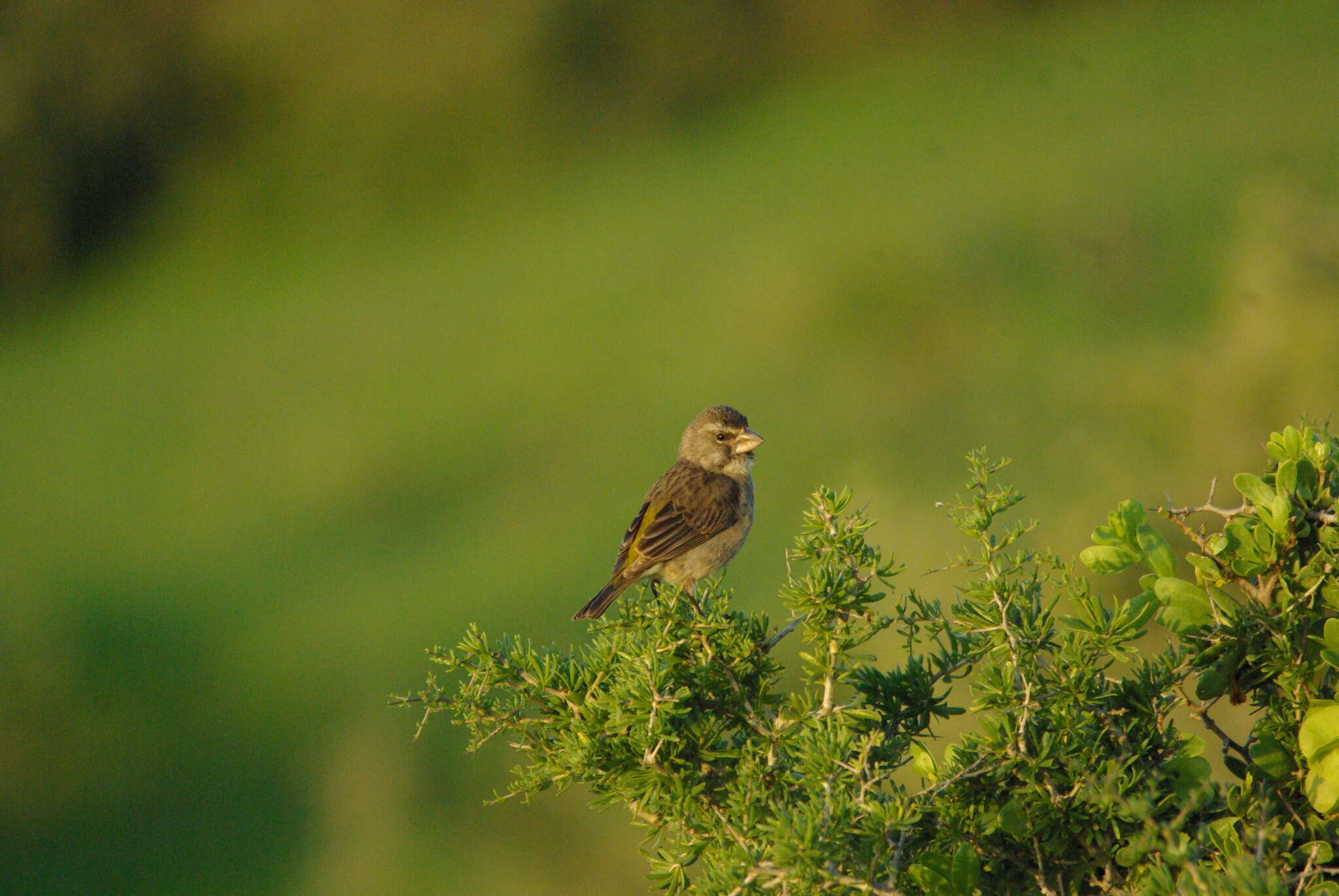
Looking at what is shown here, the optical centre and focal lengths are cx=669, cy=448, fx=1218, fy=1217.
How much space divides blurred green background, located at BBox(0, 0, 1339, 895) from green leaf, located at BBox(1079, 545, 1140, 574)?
343 centimetres

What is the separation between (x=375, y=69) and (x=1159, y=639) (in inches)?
468

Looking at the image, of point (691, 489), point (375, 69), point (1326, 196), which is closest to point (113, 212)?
point (375, 69)

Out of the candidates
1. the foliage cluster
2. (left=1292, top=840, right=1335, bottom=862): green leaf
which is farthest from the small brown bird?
(left=1292, top=840, right=1335, bottom=862): green leaf

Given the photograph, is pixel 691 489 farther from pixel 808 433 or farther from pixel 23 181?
pixel 23 181

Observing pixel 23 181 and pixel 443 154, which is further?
pixel 443 154

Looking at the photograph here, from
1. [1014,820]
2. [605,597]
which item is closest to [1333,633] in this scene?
[1014,820]


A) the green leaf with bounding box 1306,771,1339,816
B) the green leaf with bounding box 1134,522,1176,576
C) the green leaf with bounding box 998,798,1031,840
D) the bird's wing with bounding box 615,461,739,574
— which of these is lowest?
the green leaf with bounding box 998,798,1031,840

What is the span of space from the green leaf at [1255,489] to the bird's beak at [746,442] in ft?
11.2

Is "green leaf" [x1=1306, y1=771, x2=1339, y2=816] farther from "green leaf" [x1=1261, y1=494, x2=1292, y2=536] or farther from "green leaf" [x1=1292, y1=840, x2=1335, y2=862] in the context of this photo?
"green leaf" [x1=1261, y1=494, x2=1292, y2=536]

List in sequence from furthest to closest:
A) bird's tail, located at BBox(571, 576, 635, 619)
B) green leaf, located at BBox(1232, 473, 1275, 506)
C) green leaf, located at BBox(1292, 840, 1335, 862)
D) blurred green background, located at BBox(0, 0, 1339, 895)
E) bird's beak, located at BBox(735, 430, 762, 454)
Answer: blurred green background, located at BBox(0, 0, 1339, 895) < bird's beak, located at BBox(735, 430, 762, 454) < bird's tail, located at BBox(571, 576, 635, 619) < green leaf, located at BBox(1232, 473, 1275, 506) < green leaf, located at BBox(1292, 840, 1335, 862)

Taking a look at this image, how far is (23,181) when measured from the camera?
12352 mm

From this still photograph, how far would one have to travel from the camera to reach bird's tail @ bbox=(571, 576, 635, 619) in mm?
4723

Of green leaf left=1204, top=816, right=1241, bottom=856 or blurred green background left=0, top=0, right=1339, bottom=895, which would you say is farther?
blurred green background left=0, top=0, right=1339, bottom=895

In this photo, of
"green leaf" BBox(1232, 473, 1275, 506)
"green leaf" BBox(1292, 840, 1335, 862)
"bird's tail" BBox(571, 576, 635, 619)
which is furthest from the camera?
"bird's tail" BBox(571, 576, 635, 619)
